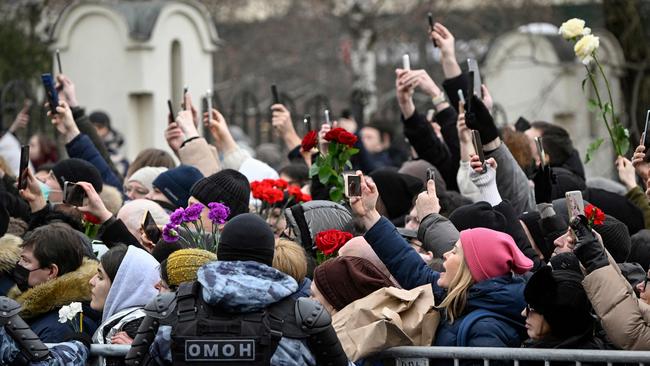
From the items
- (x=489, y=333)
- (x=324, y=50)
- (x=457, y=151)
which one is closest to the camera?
(x=489, y=333)

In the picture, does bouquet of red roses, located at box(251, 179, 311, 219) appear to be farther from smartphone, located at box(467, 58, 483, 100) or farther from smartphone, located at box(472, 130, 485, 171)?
smartphone, located at box(472, 130, 485, 171)

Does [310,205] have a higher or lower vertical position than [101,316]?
higher

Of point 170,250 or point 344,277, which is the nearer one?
point 344,277

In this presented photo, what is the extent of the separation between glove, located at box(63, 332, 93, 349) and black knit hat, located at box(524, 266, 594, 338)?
2035 millimetres

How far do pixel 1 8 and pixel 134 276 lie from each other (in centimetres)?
1530

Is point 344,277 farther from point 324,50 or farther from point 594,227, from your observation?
point 324,50

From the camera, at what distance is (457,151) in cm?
1006

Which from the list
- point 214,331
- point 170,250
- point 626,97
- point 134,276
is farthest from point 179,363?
point 626,97

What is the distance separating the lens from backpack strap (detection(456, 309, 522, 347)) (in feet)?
21.0

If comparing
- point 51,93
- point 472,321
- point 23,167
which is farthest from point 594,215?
point 51,93

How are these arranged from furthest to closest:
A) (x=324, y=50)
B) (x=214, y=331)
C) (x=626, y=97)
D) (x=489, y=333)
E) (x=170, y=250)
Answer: (x=324, y=50), (x=626, y=97), (x=170, y=250), (x=489, y=333), (x=214, y=331)

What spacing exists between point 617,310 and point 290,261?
1.62m

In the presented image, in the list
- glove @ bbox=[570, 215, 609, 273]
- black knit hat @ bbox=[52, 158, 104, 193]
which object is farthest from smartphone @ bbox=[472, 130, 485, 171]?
black knit hat @ bbox=[52, 158, 104, 193]

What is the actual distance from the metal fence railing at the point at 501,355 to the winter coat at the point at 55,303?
67 cm
